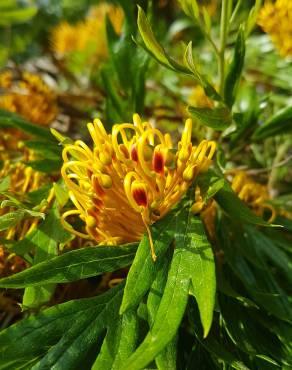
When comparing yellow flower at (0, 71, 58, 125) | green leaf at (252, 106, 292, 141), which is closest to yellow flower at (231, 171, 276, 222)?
green leaf at (252, 106, 292, 141)

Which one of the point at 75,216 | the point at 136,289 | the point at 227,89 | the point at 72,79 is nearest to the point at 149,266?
the point at 136,289

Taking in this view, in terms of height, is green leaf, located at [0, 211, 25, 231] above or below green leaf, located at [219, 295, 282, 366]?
above

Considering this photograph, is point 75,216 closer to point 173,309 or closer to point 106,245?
point 106,245

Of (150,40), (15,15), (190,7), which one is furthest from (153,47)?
(15,15)

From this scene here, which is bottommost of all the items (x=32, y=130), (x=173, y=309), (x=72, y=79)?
(x=173, y=309)

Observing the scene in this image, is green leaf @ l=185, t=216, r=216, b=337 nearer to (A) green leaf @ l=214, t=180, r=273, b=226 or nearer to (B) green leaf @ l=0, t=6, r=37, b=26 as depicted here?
(A) green leaf @ l=214, t=180, r=273, b=226
